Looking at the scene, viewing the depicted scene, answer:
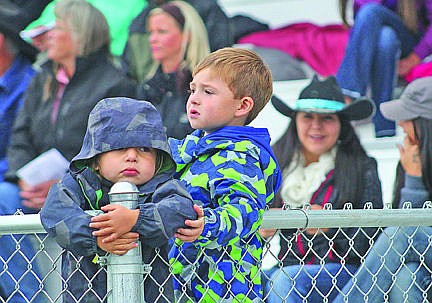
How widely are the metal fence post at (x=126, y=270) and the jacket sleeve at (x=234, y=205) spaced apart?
0.22 metres

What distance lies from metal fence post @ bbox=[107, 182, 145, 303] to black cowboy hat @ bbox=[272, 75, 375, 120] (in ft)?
8.86

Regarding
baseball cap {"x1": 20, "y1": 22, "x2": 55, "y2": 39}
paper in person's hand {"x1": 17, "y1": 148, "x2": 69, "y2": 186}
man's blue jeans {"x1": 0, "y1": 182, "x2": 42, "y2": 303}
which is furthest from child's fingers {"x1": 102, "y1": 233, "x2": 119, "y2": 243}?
baseball cap {"x1": 20, "y1": 22, "x2": 55, "y2": 39}

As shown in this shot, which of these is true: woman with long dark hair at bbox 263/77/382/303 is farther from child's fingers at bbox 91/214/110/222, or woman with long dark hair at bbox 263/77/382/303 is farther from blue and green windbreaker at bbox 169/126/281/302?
child's fingers at bbox 91/214/110/222

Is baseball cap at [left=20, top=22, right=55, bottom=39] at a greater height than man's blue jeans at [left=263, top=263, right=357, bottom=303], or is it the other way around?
baseball cap at [left=20, top=22, right=55, bottom=39]

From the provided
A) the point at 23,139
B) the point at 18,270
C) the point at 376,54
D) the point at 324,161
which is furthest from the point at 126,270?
the point at 376,54

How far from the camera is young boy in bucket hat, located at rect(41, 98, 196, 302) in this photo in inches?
108

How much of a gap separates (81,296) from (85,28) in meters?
3.22

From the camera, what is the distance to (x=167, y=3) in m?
6.25

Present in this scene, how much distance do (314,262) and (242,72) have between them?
1.66 m

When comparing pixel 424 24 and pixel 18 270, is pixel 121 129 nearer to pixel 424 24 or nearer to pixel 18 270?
pixel 18 270

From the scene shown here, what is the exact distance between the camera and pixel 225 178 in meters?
3.10

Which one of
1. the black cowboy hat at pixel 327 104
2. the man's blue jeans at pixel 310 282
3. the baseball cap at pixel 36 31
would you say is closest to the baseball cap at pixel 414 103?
the black cowboy hat at pixel 327 104

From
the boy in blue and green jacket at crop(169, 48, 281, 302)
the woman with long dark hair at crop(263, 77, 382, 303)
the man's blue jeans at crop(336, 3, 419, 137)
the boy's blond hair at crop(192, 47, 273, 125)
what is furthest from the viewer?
the man's blue jeans at crop(336, 3, 419, 137)

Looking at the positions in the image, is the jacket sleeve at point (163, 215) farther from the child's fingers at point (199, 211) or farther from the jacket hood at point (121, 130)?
the jacket hood at point (121, 130)
